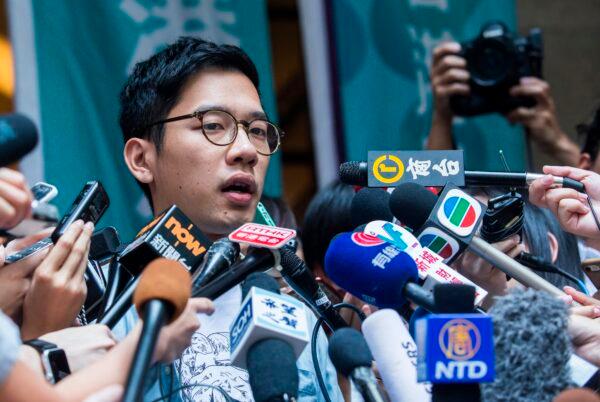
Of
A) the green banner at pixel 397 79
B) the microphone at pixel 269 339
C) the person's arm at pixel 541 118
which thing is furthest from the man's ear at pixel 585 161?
the microphone at pixel 269 339

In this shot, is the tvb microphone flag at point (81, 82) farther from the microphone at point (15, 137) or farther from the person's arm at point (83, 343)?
the microphone at point (15, 137)

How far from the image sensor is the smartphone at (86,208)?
2020 mm

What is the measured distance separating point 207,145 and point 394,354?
33.5 inches

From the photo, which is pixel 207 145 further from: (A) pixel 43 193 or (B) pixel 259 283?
(B) pixel 259 283

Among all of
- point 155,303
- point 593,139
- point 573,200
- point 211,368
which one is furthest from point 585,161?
point 155,303

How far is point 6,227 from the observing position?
169 cm

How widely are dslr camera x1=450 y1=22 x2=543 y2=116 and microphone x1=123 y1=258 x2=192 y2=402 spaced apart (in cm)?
241

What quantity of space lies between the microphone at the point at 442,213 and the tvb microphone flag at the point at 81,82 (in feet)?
5.98

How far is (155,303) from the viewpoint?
58.2 inches

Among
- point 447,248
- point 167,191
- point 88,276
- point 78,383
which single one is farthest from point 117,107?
point 78,383

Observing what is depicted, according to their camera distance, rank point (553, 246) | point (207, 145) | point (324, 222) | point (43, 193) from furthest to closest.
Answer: point (324, 222) → point (553, 246) → point (207, 145) → point (43, 193)

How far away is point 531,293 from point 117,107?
2448mm

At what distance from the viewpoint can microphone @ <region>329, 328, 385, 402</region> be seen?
1.66 m

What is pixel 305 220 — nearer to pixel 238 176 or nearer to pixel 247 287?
pixel 238 176
